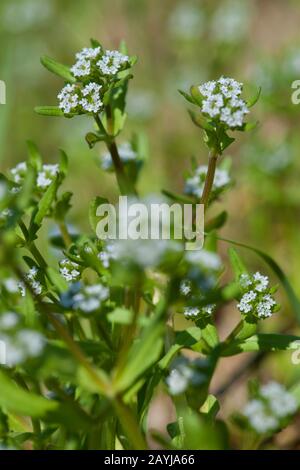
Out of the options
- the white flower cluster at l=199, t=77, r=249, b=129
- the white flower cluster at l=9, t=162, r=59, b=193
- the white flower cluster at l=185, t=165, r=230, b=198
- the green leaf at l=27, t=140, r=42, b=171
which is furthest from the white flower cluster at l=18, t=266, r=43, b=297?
the white flower cluster at l=185, t=165, r=230, b=198

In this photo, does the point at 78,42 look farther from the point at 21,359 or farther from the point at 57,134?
the point at 21,359

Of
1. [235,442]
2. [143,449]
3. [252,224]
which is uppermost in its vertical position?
[252,224]

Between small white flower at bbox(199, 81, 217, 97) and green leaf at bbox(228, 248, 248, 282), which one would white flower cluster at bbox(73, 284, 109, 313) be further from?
small white flower at bbox(199, 81, 217, 97)

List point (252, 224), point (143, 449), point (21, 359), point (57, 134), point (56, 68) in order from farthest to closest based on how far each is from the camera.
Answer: point (57, 134) < point (252, 224) < point (56, 68) < point (143, 449) < point (21, 359)

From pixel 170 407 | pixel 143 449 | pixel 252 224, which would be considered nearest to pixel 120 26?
pixel 252 224

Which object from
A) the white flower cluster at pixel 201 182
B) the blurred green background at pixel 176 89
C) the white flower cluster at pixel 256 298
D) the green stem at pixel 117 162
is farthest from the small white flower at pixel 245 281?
the blurred green background at pixel 176 89

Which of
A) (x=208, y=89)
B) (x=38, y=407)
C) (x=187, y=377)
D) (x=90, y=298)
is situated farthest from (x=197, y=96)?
(x=38, y=407)

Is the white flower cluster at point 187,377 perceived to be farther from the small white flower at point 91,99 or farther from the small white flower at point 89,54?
the small white flower at point 89,54
